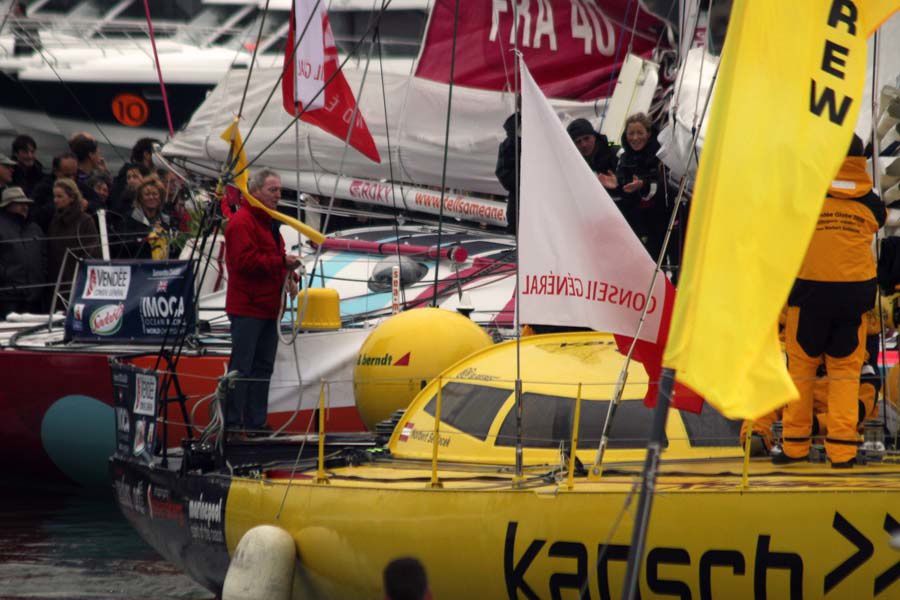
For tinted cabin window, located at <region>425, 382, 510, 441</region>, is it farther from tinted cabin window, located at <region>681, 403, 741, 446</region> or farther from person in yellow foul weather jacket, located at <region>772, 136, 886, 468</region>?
person in yellow foul weather jacket, located at <region>772, 136, 886, 468</region>

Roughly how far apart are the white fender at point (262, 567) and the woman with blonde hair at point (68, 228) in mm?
7317

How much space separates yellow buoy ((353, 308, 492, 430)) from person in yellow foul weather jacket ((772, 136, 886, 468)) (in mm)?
2815

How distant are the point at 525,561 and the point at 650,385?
1081 mm

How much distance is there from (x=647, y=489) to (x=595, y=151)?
21.1ft

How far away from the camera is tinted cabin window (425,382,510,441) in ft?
29.7

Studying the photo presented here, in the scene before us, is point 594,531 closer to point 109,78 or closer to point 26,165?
point 26,165

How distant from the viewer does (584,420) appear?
883cm

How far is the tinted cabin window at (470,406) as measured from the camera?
905 centimetres

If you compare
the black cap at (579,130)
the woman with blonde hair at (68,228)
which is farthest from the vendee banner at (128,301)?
the black cap at (579,130)

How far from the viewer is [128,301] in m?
13.5

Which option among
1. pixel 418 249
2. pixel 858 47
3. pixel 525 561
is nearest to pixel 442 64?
pixel 418 249

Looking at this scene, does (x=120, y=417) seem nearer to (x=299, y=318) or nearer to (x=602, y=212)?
(x=299, y=318)

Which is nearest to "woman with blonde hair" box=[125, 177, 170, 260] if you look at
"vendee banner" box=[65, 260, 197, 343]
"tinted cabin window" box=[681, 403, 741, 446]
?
"vendee banner" box=[65, 260, 197, 343]

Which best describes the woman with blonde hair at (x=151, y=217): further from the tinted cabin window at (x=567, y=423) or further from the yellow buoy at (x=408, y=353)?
the tinted cabin window at (x=567, y=423)
